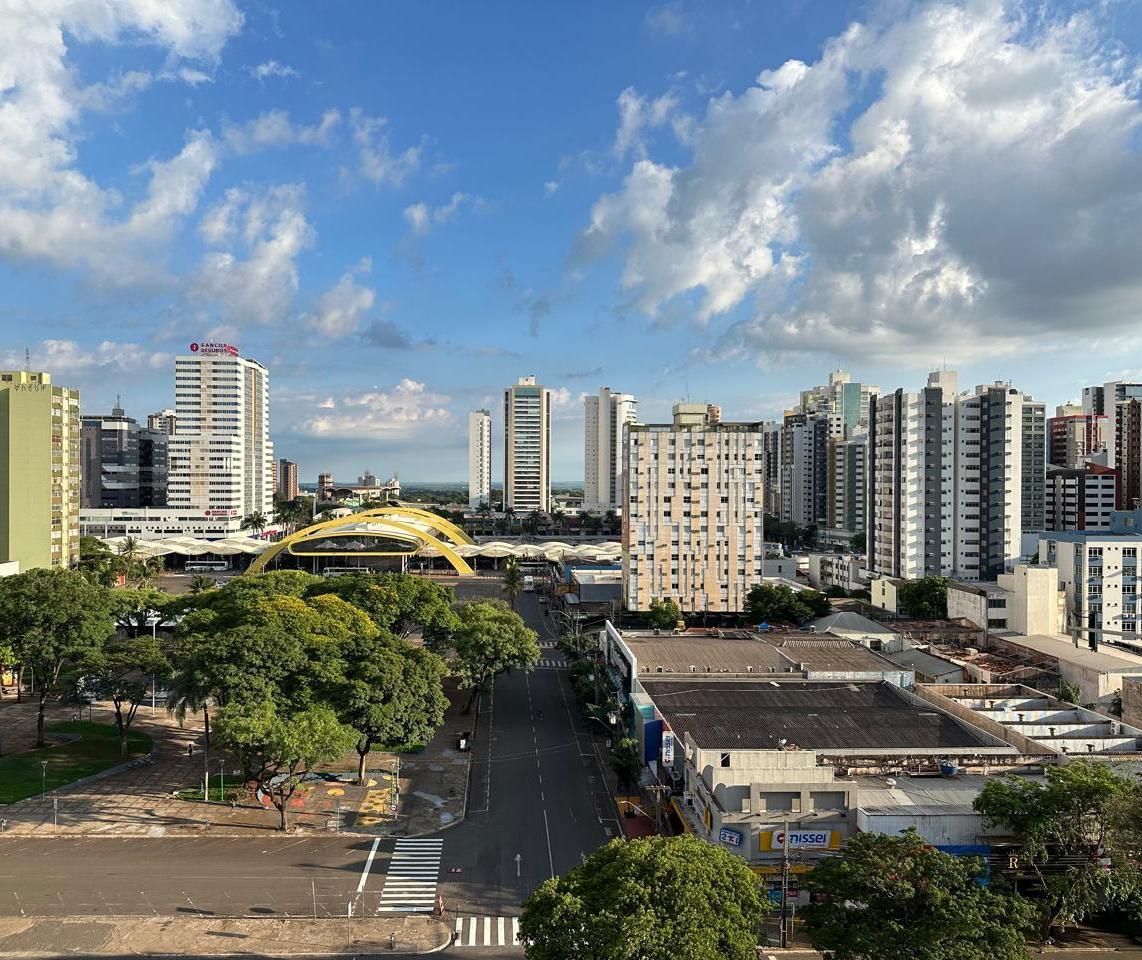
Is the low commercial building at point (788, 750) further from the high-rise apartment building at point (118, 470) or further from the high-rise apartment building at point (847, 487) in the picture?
the high-rise apartment building at point (118, 470)

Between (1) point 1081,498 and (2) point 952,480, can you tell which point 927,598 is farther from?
(1) point 1081,498

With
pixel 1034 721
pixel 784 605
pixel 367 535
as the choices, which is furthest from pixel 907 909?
pixel 367 535

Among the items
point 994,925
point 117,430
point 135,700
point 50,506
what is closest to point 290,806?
point 135,700

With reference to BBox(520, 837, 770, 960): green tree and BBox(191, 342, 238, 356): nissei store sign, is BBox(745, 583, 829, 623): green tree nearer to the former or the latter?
BBox(520, 837, 770, 960): green tree

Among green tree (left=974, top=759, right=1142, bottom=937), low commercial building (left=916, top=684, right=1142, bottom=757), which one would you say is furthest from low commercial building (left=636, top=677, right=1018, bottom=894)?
green tree (left=974, top=759, right=1142, bottom=937)

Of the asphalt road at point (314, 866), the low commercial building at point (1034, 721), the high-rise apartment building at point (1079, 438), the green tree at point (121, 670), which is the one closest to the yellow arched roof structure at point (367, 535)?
the green tree at point (121, 670)

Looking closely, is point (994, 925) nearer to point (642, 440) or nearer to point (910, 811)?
point (910, 811)
